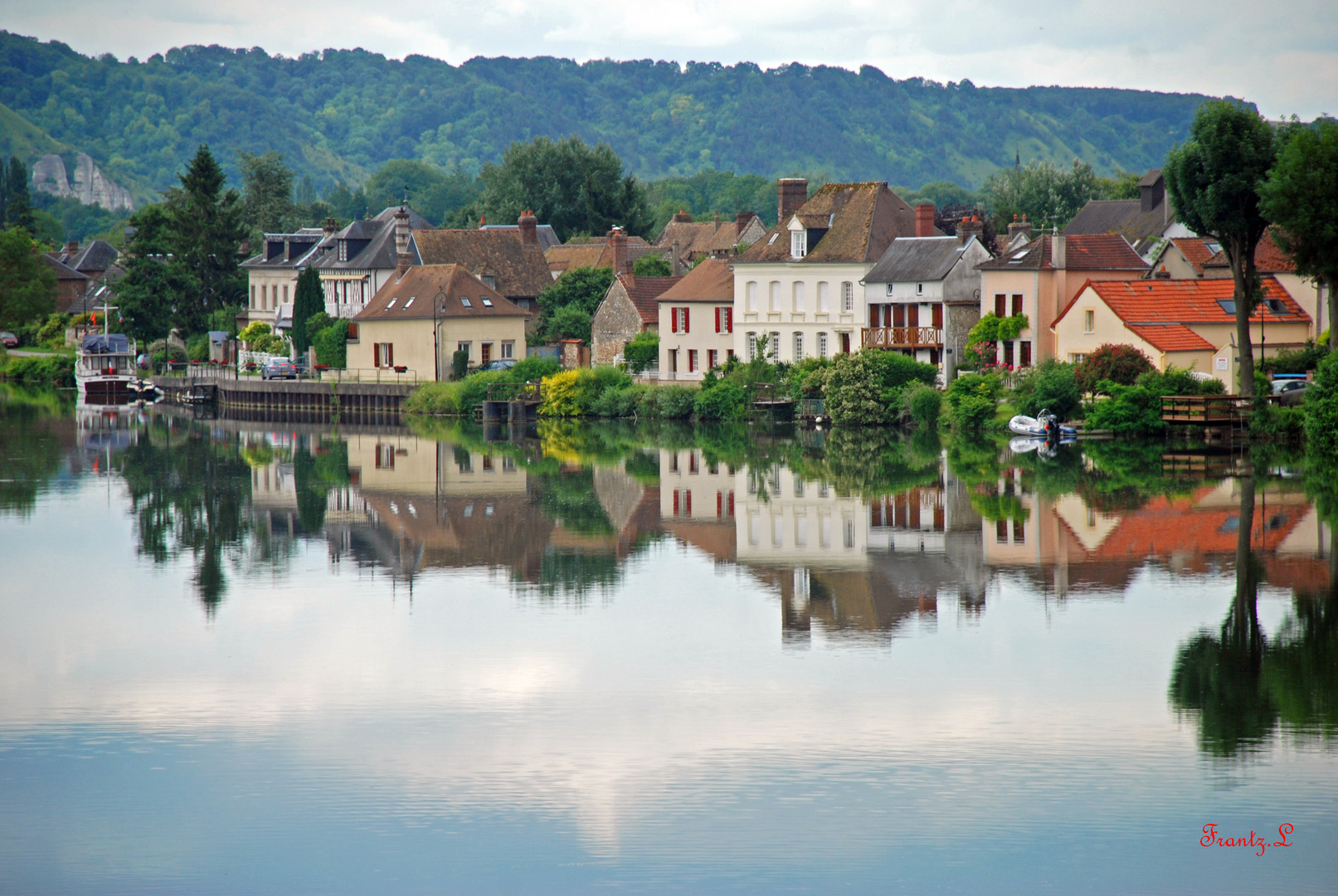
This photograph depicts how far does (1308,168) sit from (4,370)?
7902 centimetres

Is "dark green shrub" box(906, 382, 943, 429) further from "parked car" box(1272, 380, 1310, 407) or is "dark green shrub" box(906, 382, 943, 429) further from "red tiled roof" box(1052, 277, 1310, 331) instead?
"parked car" box(1272, 380, 1310, 407)

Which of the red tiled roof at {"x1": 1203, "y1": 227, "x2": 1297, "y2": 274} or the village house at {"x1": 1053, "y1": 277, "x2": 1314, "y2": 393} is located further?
the red tiled roof at {"x1": 1203, "y1": 227, "x2": 1297, "y2": 274}

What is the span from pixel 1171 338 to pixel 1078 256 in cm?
735

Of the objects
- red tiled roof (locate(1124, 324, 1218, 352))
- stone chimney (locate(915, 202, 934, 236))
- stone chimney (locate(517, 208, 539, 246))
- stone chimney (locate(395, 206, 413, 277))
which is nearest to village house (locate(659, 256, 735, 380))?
stone chimney (locate(915, 202, 934, 236))

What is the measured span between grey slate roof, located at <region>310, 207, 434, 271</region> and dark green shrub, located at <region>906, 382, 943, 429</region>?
33542mm

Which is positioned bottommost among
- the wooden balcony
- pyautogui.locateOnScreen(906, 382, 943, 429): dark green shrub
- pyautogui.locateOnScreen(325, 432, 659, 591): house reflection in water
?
pyautogui.locateOnScreen(325, 432, 659, 591): house reflection in water

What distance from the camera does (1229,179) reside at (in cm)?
4203

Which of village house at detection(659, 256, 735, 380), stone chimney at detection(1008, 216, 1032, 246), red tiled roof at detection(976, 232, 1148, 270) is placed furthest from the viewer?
village house at detection(659, 256, 735, 380)

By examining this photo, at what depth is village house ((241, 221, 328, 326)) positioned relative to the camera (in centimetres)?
8694

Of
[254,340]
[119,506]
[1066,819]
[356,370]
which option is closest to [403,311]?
[356,370]

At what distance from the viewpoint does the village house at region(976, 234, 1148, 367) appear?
54031mm

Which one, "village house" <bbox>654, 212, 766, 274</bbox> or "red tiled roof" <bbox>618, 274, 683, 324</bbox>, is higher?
"village house" <bbox>654, 212, 766, 274</bbox>

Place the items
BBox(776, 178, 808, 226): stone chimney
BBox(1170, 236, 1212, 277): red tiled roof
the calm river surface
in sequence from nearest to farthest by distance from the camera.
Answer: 1. the calm river surface
2. BBox(1170, 236, 1212, 277): red tiled roof
3. BBox(776, 178, 808, 226): stone chimney

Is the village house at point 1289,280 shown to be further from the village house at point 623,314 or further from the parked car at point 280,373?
the parked car at point 280,373
